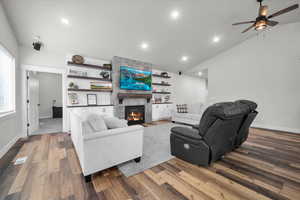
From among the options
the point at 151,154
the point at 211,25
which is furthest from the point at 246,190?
the point at 211,25

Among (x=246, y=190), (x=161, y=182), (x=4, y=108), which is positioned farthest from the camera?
(x=4, y=108)

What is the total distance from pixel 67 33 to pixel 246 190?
5.08 meters

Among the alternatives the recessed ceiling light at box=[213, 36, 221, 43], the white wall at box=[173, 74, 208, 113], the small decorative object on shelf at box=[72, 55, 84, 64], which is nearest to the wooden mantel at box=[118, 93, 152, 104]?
the small decorative object on shelf at box=[72, 55, 84, 64]

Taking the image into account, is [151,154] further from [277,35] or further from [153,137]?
[277,35]

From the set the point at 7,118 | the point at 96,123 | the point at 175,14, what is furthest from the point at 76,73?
the point at 175,14

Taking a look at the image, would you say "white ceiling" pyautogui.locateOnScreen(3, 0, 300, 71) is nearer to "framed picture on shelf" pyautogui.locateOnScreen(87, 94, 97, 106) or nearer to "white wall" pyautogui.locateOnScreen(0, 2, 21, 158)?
"white wall" pyautogui.locateOnScreen(0, 2, 21, 158)

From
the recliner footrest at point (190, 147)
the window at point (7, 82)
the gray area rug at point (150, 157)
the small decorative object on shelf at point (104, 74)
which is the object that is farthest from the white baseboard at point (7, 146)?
the recliner footrest at point (190, 147)

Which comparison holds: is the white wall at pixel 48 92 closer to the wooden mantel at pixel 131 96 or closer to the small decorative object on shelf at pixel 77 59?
the small decorative object on shelf at pixel 77 59

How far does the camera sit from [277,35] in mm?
4363

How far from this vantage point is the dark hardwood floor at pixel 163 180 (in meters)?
1.42

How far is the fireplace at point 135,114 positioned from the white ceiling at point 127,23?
2.28 meters

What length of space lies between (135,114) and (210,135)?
3.80m

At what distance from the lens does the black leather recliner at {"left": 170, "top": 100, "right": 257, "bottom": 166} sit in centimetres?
178

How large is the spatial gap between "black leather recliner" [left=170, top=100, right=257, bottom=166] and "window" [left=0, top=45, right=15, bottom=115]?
164 inches
